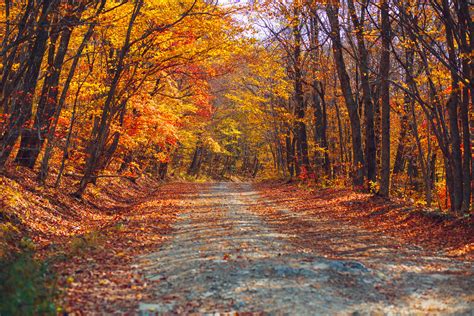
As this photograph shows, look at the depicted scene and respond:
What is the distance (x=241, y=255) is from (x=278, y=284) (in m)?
1.77

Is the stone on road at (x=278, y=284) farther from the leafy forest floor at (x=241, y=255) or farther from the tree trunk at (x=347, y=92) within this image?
the tree trunk at (x=347, y=92)

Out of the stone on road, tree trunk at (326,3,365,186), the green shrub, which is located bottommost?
the stone on road

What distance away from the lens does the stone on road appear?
5.10m

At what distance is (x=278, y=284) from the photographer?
579cm

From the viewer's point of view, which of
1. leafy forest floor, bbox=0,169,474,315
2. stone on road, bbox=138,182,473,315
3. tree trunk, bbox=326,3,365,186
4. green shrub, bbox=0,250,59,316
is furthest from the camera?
tree trunk, bbox=326,3,365,186

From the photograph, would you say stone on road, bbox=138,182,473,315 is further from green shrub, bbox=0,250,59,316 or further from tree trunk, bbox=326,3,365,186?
tree trunk, bbox=326,3,365,186

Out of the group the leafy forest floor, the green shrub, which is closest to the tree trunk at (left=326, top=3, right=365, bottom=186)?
the leafy forest floor

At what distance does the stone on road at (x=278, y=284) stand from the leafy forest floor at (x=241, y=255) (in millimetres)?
18

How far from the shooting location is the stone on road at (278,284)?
5.10 metres

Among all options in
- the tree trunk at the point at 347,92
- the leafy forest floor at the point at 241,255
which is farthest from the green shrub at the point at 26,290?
the tree trunk at the point at 347,92

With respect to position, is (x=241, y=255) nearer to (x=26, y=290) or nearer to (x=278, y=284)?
(x=278, y=284)

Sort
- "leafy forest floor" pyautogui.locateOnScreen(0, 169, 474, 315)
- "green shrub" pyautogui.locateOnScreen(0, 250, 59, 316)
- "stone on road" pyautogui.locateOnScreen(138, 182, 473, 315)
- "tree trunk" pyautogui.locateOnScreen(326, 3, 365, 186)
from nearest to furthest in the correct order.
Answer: "green shrub" pyautogui.locateOnScreen(0, 250, 59, 316) < "stone on road" pyautogui.locateOnScreen(138, 182, 473, 315) < "leafy forest floor" pyautogui.locateOnScreen(0, 169, 474, 315) < "tree trunk" pyautogui.locateOnScreen(326, 3, 365, 186)

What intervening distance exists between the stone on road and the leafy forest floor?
0.06 ft

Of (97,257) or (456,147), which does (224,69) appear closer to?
(456,147)
